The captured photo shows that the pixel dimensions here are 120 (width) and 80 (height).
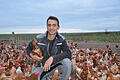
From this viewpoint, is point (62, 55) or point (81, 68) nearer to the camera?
point (62, 55)

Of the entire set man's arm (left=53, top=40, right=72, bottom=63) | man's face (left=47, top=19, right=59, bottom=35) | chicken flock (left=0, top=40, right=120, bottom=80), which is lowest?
chicken flock (left=0, top=40, right=120, bottom=80)

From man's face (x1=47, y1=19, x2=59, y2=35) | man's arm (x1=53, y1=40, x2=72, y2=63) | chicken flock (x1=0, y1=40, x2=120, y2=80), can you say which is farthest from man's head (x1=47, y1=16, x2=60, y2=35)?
chicken flock (x1=0, y1=40, x2=120, y2=80)

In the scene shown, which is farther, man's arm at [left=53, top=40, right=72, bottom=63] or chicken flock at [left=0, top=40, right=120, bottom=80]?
man's arm at [left=53, top=40, right=72, bottom=63]

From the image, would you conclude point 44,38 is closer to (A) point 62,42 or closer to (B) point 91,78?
(A) point 62,42

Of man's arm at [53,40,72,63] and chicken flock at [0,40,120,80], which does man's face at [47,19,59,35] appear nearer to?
man's arm at [53,40,72,63]

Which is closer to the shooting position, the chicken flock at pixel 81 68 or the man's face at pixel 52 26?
the chicken flock at pixel 81 68

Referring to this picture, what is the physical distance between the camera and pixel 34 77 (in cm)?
239

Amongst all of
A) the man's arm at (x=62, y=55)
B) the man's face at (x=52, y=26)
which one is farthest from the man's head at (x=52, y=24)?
the man's arm at (x=62, y=55)

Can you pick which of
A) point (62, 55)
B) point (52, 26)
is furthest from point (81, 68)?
point (52, 26)

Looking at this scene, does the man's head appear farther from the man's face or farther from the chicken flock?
the chicken flock

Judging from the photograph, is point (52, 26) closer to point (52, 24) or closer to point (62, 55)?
point (52, 24)

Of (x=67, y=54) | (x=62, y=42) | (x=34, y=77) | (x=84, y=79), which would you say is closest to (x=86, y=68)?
(x=84, y=79)

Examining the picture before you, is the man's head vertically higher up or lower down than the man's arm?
higher up

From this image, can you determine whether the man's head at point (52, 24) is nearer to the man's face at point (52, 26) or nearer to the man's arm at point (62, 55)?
the man's face at point (52, 26)
